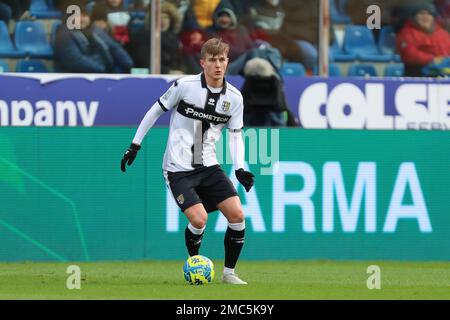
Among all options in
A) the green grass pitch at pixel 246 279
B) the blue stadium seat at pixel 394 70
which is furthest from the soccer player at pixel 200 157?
the blue stadium seat at pixel 394 70

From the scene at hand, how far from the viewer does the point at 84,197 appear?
50.6 feet

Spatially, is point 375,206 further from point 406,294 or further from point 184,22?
point 406,294

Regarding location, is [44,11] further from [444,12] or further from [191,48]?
[444,12]

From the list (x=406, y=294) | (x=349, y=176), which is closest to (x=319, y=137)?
(x=349, y=176)

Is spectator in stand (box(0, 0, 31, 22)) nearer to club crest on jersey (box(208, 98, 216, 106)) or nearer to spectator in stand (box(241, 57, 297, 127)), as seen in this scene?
spectator in stand (box(241, 57, 297, 127))

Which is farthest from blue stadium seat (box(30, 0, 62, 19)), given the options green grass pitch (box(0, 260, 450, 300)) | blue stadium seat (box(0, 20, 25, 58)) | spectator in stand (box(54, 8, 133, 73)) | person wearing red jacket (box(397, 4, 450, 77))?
person wearing red jacket (box(397, 4, 450, 77))

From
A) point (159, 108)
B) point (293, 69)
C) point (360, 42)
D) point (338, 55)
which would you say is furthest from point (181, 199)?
point (360, 42)

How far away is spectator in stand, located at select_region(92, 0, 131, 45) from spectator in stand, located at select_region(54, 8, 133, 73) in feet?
0.37

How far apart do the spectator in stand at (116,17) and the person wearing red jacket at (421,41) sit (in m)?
3.94

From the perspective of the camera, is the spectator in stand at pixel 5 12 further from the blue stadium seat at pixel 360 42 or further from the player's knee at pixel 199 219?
the player's knee at pixel 199 219

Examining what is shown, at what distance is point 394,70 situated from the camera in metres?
18.1

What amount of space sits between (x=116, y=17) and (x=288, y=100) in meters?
2.65

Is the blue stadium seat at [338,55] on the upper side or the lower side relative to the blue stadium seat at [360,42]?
lower

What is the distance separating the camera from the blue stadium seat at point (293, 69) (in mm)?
17859
